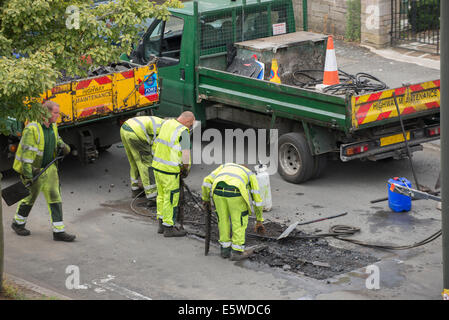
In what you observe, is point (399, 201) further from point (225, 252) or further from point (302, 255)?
point (225, 252)

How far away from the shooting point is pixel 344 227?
396 inches

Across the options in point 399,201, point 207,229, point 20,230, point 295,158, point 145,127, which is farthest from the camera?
point 295,158

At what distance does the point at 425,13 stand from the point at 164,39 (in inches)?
266

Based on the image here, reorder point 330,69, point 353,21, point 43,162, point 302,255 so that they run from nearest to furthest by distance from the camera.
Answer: point 302,255 < point 43,162 < point 330,69 < point 353,21

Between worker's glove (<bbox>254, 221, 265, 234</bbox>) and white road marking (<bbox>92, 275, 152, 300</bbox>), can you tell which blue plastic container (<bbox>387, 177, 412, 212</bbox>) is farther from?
white road marking (<bbox>92, 275, 152, 300</bbox>)

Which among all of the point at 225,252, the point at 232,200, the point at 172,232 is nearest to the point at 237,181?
the point at 232,200

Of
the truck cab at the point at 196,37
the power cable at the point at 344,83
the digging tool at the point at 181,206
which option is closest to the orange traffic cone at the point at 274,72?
the power cable at the point at 344,83

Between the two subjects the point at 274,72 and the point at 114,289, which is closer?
the point at 114,289

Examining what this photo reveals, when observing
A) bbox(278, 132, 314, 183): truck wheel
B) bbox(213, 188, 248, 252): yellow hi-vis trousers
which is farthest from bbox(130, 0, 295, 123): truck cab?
bbox(213, 188, 248, 252): yellow hi-vis trousers

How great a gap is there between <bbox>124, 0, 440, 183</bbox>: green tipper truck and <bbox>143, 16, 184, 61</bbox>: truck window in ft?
0.05

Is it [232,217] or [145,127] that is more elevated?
[145,127]

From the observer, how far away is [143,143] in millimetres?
11078

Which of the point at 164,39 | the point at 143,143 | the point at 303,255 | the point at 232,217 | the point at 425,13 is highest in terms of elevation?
the point at 164,39
